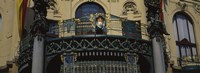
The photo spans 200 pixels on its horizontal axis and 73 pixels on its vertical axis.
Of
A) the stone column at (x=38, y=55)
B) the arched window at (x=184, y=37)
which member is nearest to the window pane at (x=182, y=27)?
the arched window at (x=184, y=37)

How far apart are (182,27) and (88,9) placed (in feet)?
23.9

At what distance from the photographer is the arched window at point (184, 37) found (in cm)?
2674

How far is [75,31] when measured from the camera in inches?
852

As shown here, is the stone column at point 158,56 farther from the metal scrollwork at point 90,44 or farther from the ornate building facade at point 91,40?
the metal scrollwork at point 90,44

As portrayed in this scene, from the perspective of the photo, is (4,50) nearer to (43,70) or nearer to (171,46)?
(43,70)

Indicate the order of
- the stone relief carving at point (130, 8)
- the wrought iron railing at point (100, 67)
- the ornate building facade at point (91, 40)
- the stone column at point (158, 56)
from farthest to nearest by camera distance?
the stone relief carving at point (130, 8) < the stone column at point (158, 56) < the ornate building facade at point (91, 40) < the wrought iron railing at point (100, 67)

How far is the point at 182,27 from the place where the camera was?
27.9 meters

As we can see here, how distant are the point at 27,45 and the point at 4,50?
356 centimetres

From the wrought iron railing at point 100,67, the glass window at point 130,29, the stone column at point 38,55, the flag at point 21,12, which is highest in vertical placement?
the flag at point 21,12

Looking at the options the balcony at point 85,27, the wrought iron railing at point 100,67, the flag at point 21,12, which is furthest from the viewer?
the flag at point 21,12

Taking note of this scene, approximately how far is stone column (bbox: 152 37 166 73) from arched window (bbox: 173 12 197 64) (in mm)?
5853

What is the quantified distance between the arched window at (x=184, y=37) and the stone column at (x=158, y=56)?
5853mm

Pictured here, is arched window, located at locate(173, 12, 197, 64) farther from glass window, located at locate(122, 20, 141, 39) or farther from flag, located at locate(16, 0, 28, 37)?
flag, located at locate(16, 0, 28, 37)

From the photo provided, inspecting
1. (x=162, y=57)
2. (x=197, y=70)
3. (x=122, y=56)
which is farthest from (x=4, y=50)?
(x=197, y=70)
